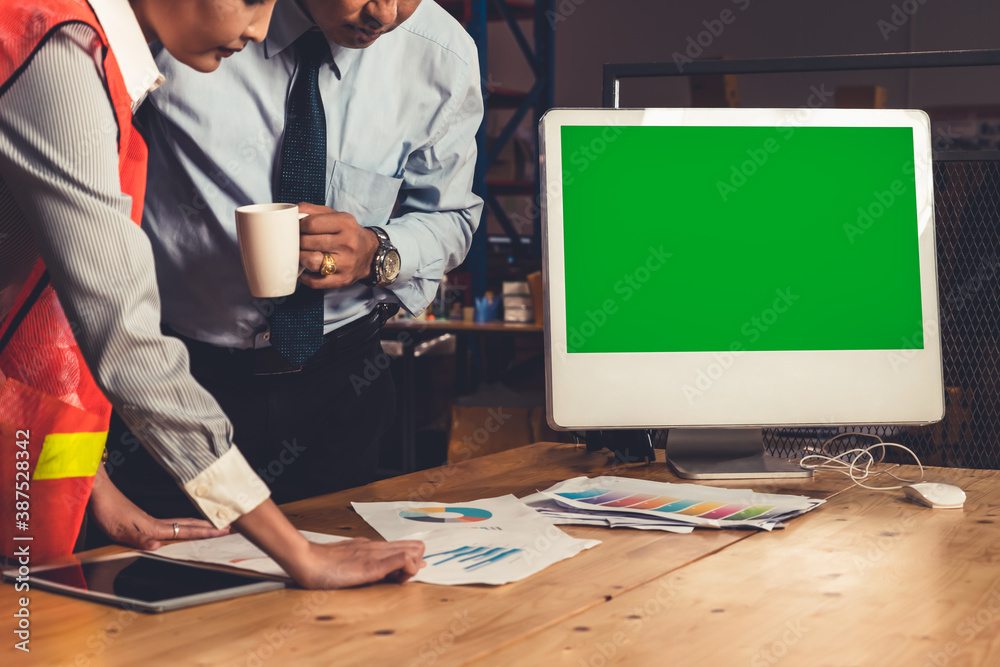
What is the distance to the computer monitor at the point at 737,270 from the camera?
135cm

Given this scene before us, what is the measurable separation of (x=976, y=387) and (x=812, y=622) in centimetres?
98

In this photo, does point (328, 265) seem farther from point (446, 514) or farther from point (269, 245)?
point (446, 514)

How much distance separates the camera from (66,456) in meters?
0.99

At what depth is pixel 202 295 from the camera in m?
1.48

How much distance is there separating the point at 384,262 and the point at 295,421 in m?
0.32

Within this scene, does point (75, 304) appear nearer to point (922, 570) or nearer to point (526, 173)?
point (922, 570)

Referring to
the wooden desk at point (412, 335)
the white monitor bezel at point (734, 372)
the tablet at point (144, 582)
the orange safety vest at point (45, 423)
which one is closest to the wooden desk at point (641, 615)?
the tablet at point (144, 582)

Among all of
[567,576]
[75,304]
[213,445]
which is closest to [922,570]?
[567,576]

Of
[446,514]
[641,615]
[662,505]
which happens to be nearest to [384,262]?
[446,514]

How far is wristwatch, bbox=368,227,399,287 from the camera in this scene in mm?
1501

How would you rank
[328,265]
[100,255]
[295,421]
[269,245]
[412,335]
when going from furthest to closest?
[412,335] < [295,421] < [328,265] < [269,245] < [100,255]

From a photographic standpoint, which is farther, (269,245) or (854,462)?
(854,462)

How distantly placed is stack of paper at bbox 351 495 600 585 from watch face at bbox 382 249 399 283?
16.9 inches

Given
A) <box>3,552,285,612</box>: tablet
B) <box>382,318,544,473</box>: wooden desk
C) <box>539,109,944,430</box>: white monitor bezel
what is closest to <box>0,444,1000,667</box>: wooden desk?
<box>3,552,285,612</box>: tablet
